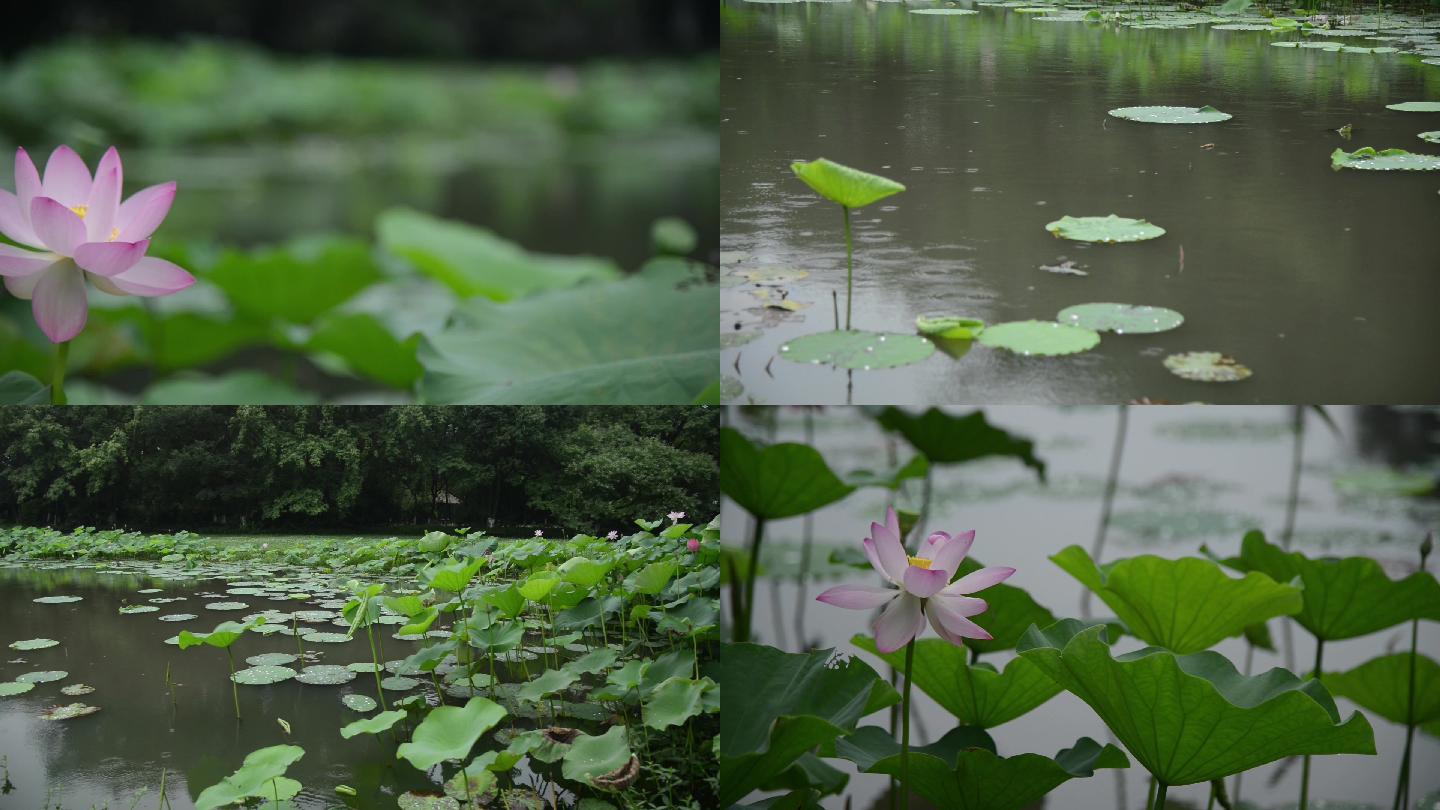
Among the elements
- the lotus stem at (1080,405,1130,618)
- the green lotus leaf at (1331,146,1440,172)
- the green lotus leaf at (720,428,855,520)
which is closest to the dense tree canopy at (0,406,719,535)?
the green lotus leaf at (720,428,855,520)

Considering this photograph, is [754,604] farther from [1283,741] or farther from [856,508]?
[1283,741]

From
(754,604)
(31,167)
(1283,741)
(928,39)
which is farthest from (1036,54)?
(31,167)

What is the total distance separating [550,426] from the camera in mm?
1289

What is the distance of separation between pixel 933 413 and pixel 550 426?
48 cm

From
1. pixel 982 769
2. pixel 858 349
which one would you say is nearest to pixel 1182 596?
pixel 982 769

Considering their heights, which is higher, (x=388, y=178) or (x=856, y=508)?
(x=388, y=178)

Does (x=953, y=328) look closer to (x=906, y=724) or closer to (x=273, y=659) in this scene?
(x=906, y=724)

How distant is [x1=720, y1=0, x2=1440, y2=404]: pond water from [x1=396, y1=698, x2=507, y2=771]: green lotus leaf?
19.5 inches

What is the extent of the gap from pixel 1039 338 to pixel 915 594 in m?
0.40

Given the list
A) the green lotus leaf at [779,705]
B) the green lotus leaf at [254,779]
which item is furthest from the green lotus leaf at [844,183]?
the green lotus leaf at [254,779]

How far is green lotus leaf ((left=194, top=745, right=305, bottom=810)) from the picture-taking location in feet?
4.05

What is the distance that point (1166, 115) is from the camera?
5.05ft

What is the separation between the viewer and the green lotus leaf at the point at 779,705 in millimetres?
1034

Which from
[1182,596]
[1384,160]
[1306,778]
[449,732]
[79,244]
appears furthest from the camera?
[1384,160]
